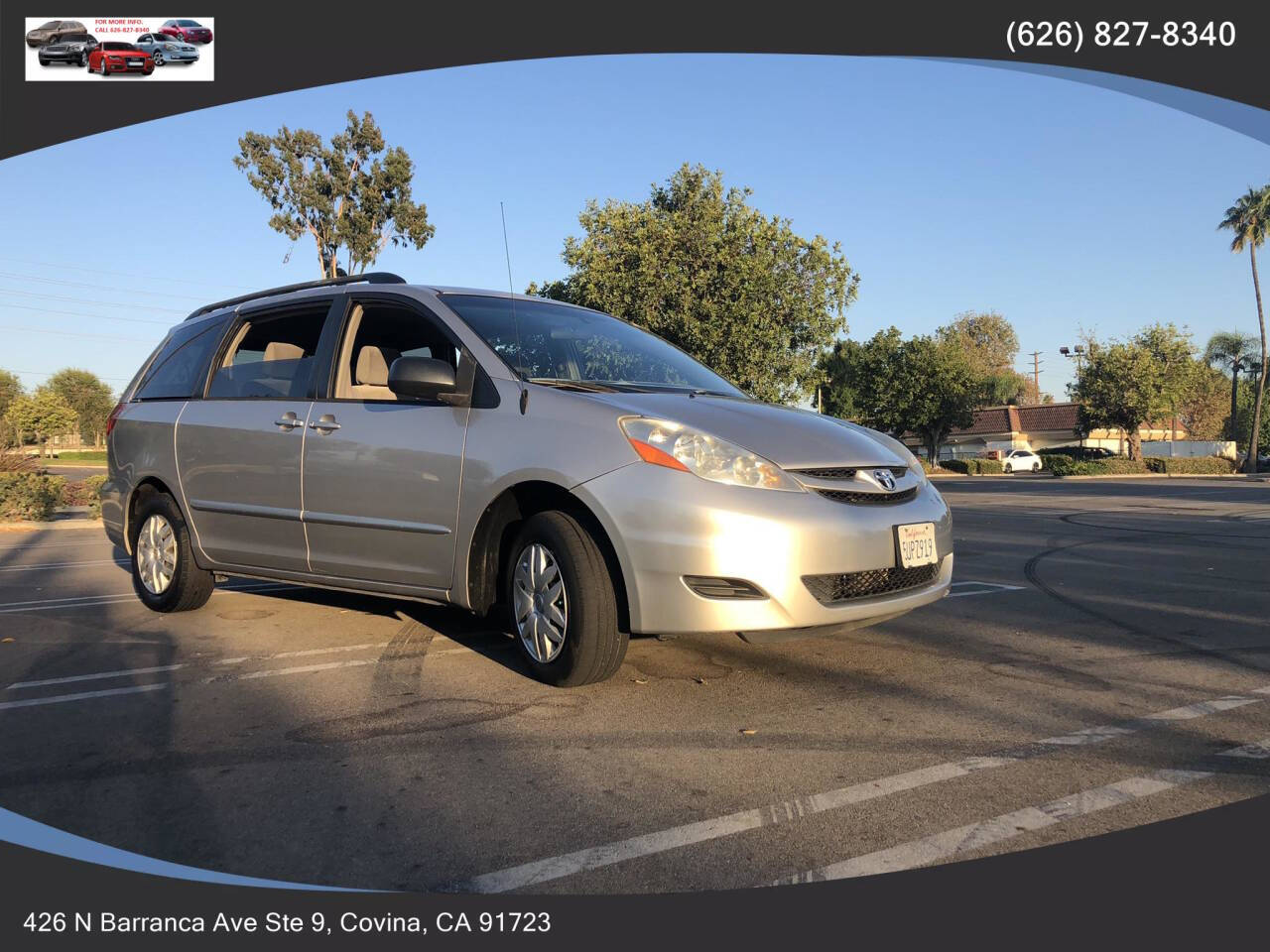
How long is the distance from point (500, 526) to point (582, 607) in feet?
2.39

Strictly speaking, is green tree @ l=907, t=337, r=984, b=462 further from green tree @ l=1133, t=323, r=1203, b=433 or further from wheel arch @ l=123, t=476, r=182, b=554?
wheel arch @ l=123, t=476, r=182, b=554

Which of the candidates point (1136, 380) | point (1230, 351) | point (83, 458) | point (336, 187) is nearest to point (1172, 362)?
point (1136, 380)

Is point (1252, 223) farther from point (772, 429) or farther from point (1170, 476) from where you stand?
point (772, 429)

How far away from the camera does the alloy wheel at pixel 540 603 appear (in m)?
4.19

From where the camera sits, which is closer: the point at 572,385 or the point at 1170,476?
the point at 572,385

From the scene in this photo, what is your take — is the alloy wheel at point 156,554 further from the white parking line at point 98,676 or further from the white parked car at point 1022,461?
the white parked car at point 1022,461

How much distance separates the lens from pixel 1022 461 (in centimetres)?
5947

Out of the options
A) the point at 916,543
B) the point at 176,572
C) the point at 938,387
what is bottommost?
the point at 176,572

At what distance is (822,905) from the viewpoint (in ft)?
7.61

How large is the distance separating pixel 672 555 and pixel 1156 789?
184 cm

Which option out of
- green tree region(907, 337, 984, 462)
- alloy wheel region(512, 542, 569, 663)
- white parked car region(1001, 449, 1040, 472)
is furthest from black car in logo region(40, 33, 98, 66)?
white parked car region(1001, 449, 1040, 472)

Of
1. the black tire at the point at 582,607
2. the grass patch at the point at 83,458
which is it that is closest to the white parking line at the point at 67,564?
the black tire at the point at 582,607

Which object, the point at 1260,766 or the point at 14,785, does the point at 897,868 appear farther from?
the point at 14,785

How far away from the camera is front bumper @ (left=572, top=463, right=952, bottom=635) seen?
383cm
